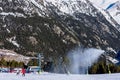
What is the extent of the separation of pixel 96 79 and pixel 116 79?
379cm

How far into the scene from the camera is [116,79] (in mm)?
67938

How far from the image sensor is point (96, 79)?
70.2m

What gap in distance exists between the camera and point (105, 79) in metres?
70.4

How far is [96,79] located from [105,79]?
1505 millimetres

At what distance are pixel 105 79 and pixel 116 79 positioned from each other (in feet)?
9.41
